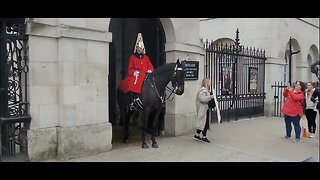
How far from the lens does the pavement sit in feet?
20.0

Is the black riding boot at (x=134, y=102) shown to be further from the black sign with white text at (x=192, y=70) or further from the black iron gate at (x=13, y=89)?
the black iron gate at (x=13, y=89)

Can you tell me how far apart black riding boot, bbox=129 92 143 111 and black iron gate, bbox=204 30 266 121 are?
4076 mm

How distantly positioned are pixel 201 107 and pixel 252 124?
4.07m

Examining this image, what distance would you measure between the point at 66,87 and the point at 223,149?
3.64 m

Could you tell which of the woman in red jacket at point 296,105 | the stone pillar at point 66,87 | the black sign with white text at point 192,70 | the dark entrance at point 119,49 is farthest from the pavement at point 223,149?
the dark entrance at point 119,49

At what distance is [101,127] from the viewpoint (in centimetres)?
651

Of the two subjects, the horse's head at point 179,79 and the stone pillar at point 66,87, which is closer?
the stone pillar at point 66,87

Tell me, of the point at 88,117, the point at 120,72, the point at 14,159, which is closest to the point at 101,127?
the point at 88,117

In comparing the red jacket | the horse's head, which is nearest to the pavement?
the red jacket

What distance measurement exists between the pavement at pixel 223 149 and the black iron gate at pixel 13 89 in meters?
1.08

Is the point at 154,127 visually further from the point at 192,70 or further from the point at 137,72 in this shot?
the point at 192,70

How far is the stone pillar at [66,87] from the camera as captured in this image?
571cm

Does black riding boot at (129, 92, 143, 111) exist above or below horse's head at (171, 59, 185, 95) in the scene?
below

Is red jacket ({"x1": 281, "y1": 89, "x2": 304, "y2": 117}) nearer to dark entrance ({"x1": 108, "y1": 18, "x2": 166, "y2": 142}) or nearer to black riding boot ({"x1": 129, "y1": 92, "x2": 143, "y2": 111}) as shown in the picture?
black riding boot ({"x1": 129, "y1": 92, "x2": 143, "y2": 111})
